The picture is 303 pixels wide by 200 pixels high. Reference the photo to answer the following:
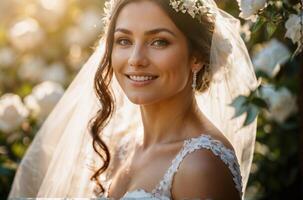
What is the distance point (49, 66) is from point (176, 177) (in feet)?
13.5

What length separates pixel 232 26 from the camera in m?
4.05

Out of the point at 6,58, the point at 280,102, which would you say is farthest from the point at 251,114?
the point at 6,58

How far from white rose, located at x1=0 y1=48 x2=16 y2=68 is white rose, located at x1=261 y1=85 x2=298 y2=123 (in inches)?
94.1

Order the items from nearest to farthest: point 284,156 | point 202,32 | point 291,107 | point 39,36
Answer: point 202,32
point 291,107
point 284,156
point 39,36

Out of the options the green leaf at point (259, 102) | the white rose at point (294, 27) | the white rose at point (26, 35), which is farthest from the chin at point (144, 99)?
the white rose at point (26, 35)

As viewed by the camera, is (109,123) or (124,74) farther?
(109,123)

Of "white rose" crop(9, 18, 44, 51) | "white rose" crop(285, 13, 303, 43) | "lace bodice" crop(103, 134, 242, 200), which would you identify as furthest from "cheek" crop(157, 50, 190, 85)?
"white rose" crop(9, 18, 44, 51)

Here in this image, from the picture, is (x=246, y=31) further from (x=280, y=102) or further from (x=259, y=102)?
(x=280, y=102)

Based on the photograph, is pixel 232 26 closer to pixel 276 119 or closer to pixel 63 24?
pixel 276 119

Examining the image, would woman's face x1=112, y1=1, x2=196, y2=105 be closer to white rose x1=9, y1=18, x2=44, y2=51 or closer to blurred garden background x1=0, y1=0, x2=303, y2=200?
blurred garden background x1=0, y1=0, x2=303, y2=200

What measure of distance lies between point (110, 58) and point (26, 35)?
11.0ft

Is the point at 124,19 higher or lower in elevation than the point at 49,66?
higher

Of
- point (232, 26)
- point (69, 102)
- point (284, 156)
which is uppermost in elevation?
point (232, 26)

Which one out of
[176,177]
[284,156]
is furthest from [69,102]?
[284,156]
